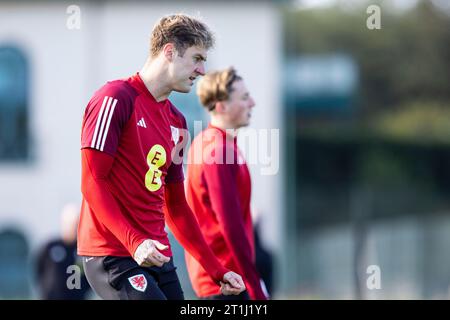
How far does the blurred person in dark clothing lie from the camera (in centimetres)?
1183

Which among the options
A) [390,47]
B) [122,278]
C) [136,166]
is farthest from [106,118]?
[390,47]

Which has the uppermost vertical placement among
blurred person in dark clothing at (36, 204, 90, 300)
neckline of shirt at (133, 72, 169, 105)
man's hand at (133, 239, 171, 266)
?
neckline of shirt at (133, 72, 169, 105)

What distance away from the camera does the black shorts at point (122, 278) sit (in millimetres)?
5809

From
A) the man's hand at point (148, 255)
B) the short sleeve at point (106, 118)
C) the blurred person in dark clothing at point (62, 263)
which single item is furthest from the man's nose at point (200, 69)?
the blurred person in dark clothing at point (62, 263)

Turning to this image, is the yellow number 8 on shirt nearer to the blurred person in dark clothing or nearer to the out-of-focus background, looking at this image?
the blurred person in dark clothing

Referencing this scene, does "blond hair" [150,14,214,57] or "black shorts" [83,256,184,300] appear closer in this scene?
"black shorts" [83,256,184,300]

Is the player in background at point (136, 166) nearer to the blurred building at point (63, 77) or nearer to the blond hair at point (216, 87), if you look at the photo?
the blond hair at point (216, 87)

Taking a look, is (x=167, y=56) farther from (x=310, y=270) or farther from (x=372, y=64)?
(x=372, y=64)

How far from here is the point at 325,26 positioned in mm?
47844

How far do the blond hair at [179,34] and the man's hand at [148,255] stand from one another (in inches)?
42.7

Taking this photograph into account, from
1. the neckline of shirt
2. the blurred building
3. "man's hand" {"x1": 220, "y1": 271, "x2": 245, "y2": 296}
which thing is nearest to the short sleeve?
the neckline of shirt

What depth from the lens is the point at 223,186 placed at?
7.06m

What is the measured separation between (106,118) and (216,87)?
6.61ft
